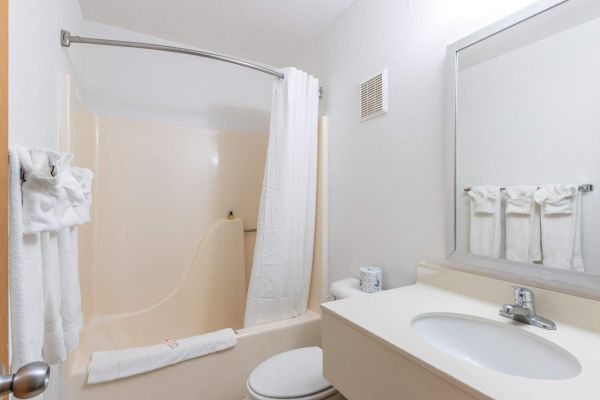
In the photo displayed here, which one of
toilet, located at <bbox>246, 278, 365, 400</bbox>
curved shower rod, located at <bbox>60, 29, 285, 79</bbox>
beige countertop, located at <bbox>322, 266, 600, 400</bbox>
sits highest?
curved shower rod, located at <bbox>60, 29, 285, 79</bbox>

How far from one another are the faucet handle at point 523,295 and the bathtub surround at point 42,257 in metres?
1.19

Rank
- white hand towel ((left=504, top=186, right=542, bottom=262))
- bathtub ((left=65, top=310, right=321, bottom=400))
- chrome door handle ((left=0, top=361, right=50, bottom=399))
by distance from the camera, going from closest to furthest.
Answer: chrome door handle ((left=0, top=361, right=50, bottom=399)) → white hand towel ((left=504, top=186, right=542, bottom=262)) → bathtub ((left=65, top=310, right=321, bottom=400))

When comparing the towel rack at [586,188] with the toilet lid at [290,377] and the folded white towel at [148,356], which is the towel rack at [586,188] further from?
the folded white towel at [148,356]

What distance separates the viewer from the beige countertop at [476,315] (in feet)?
1.65

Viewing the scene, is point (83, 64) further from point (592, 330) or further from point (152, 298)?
point (592, 330)

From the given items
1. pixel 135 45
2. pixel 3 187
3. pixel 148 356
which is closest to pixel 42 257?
pixel 3 187

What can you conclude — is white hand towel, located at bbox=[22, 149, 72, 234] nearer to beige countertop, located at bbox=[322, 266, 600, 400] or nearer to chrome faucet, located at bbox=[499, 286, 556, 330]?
beige countertop, located at bbox=[322, 266, 600, 400]

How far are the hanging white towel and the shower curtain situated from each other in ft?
3.52

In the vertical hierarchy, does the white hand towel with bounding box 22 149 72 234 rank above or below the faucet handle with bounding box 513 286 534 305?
above

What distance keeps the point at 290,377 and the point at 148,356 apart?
1.99 ft

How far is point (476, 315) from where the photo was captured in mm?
836

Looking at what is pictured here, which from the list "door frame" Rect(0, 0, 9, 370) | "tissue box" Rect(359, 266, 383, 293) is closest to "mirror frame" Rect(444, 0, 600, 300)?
"tissue box" Rect(359, 266, 383, 293)

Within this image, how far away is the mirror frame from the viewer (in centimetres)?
77

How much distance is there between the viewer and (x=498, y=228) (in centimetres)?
95
